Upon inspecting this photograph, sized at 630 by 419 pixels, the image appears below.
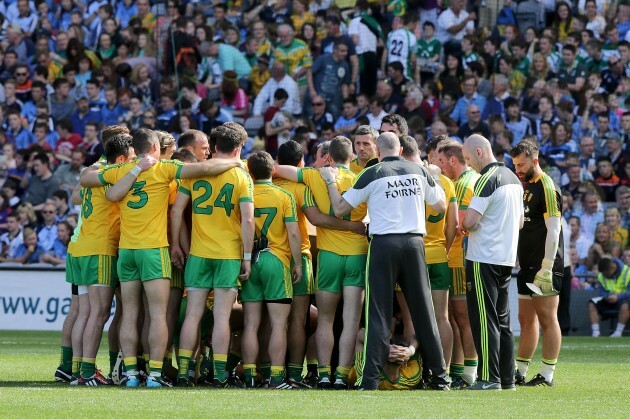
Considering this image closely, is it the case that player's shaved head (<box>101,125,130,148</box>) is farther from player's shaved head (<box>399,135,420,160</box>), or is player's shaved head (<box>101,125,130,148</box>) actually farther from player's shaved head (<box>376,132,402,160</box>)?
player's shaved head (<box>399,135,420,160</box>)

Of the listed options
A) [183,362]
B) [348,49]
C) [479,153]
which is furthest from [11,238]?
[479,153]

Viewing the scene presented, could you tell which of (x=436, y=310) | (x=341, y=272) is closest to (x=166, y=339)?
(x=341, y=272)

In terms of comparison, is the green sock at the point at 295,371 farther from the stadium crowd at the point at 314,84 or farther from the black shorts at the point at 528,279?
the stadium crowd at the point at 314,84

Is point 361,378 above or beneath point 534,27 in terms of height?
beneath

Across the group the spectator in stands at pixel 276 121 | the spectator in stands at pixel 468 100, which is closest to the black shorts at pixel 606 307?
the spectator in stands at pixel 468 100

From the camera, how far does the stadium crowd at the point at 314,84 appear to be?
2075 cm

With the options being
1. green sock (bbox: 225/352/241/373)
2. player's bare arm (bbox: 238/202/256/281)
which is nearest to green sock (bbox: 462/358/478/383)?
green sock (bbox: 225/352/241/373)

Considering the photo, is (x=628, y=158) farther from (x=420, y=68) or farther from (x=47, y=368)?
(x=47, y=368)

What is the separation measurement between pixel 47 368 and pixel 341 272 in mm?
3797

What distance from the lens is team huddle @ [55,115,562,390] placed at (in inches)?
414

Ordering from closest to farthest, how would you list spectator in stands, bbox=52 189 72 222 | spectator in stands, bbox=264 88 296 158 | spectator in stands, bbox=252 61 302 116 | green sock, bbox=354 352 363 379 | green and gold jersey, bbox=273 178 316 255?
1. green sock, bbox=354 352 363 379
2. green and gold jersey, bbox=273 178 316 255
3. spectator in stands, bbox=52 189 72 222
4. spectator in stands, bbox=264 88 296 158
5. spectator in stands, bbox=252 61 302 116

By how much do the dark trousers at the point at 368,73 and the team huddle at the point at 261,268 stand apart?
1109 cm

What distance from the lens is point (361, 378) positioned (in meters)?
10.3

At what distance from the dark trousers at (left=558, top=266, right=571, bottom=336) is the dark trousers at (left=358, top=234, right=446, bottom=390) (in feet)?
21.9
